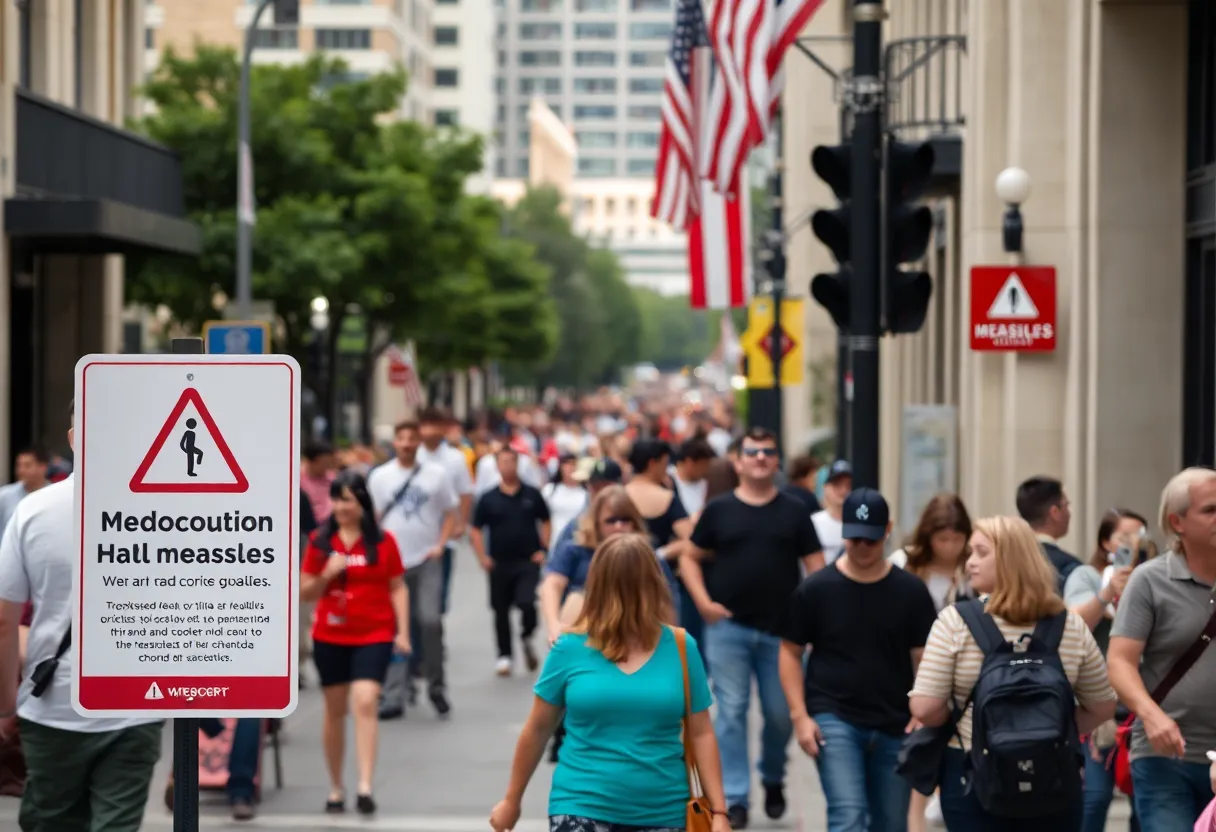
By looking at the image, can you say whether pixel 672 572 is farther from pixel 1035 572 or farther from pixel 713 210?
pixel 713 210

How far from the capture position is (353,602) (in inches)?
455

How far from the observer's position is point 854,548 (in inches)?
324

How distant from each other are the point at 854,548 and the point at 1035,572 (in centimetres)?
154

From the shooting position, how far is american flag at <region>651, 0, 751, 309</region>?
66.2 ft

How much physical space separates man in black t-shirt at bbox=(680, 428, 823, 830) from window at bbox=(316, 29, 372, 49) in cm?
8428

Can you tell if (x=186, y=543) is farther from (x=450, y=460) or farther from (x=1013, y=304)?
(x=450, y=460)

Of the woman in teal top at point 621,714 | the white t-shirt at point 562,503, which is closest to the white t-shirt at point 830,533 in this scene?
the white t-shirt at point 562,503

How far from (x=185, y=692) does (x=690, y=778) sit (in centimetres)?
236

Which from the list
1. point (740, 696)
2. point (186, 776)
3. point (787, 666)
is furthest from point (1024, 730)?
point (740, 696)

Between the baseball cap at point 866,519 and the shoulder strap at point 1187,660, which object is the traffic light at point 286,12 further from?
the shoulder strap at point 1187,660

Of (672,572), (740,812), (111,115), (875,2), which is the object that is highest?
(111,115)

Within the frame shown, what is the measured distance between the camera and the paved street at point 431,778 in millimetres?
11055

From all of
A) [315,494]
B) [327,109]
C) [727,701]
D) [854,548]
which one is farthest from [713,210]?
[327,109]

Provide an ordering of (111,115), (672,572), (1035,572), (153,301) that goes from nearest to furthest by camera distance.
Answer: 1. (1035,572)
2. (672,572)
3. (111,115)
4. (153,301)
